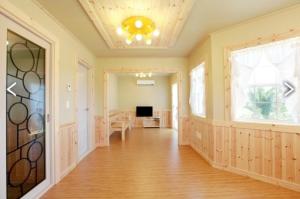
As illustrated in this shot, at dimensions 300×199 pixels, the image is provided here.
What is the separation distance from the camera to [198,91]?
459 centimetres

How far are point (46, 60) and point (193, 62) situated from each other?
3223 millimetres

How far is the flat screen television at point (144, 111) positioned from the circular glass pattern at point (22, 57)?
A: 6.77m

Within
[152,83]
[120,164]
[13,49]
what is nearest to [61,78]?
[13,49]

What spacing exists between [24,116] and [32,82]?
424 millimetres

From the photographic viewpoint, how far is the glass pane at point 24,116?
2033 mm

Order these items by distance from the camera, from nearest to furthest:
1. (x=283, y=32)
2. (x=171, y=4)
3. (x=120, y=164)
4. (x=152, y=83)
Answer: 1. (x=171, y=4)
2. (x=283, y=32)
3. (x=120, y=164)
4. (x=152, y=83)

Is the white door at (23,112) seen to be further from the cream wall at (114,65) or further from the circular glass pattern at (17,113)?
the cream wall at (114,65)

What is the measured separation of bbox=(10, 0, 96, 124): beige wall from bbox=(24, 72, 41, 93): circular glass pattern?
1.65 feet

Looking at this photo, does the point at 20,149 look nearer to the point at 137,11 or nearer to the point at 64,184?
the point at 64,184

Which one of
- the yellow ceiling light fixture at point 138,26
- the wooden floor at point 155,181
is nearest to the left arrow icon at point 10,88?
the wooden floor at point 155,181

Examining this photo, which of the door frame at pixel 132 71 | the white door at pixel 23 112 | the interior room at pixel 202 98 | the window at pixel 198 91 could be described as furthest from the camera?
the door frame at pixel 132 71

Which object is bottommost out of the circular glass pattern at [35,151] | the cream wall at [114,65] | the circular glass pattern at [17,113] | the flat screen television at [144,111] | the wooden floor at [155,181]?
the wooden floor at [155,181]

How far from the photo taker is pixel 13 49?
2.08 m

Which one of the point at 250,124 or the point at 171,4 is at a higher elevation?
the point at 171,4
